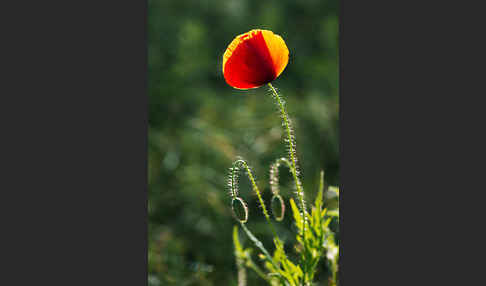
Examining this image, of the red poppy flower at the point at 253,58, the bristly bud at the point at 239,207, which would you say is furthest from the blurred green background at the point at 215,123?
the red poppy flower at the point at 253,58

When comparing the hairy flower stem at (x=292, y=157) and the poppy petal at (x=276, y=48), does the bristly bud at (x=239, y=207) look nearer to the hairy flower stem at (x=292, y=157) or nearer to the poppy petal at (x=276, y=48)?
the hairy flower stem at (x=292, y=157)

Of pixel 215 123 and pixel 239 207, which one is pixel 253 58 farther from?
pixel 215 123

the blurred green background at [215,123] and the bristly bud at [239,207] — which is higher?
the blurred green background at [215,123]

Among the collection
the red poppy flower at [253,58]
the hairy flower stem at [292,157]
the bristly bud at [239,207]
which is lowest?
the bristly bud at [239,207]

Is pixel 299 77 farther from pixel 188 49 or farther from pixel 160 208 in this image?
pixel 160 208

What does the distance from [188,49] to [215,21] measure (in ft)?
1.20

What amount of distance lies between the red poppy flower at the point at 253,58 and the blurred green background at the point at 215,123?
24.0 inches

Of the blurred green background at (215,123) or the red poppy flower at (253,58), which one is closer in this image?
the red poppy flower at (253,58)

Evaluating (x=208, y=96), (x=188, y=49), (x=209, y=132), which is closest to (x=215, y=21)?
(x=188, y=49)

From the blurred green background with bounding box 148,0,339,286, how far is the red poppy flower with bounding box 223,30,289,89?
2.00 feet

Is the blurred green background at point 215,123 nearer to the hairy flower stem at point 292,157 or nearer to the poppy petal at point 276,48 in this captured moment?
the hairy flower stem at point 292,157

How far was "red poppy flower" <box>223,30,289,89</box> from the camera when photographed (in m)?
0.89

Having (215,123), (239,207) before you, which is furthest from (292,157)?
(215,123)

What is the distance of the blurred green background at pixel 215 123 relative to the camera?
1810 millimetres
